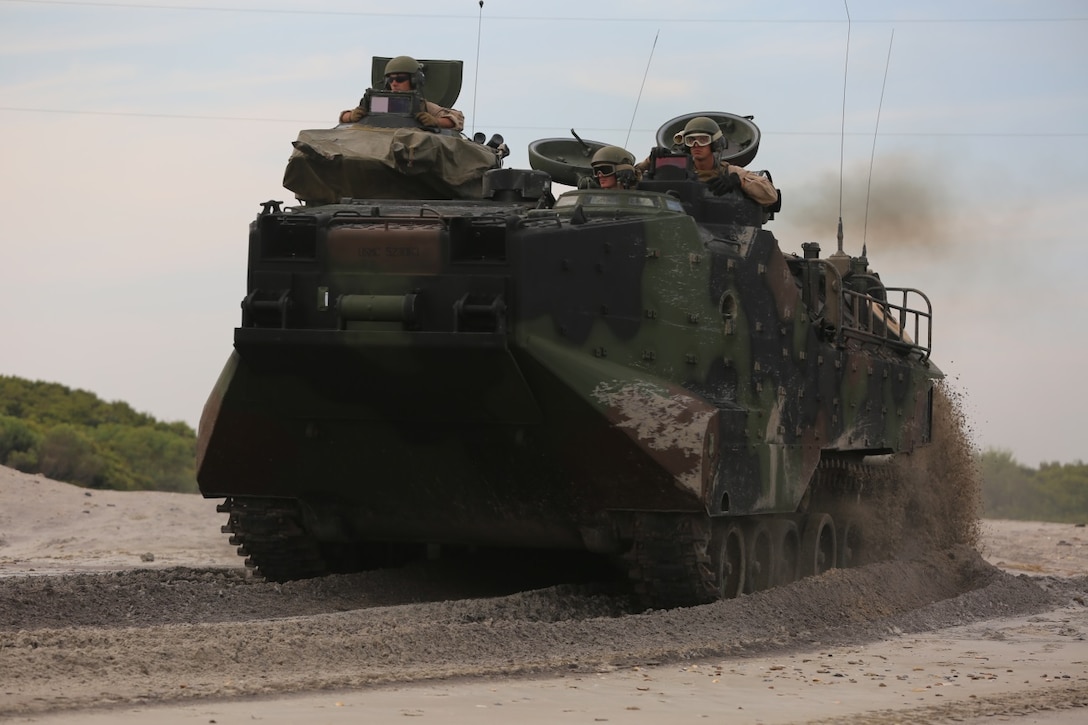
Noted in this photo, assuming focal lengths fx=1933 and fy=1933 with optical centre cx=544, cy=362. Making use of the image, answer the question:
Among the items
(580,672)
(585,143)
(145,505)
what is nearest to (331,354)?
(580,672)

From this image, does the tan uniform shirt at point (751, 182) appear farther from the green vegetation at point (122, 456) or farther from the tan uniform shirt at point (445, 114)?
the green vegetation at point (122, 456)

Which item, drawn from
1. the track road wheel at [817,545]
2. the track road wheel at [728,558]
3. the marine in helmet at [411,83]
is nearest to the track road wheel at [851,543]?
the track road wheel at [817,545]

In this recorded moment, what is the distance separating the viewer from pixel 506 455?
39.0 feet

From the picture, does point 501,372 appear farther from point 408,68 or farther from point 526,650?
point 408,68

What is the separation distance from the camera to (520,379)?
11.4m

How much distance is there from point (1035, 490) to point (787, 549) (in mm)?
26423

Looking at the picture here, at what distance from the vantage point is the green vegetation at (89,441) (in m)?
32.7

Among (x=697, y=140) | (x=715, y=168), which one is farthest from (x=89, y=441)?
(x=715, y=168)

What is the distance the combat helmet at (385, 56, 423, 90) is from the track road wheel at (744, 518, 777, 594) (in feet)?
14.4

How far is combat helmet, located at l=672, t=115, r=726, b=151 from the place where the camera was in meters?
14.2

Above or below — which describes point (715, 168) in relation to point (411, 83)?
below

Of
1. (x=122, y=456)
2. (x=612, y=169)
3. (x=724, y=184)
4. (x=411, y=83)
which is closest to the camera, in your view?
(x=612, y=169)

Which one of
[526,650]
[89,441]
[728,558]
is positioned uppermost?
[89,441]

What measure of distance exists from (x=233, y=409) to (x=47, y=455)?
71.6ft
